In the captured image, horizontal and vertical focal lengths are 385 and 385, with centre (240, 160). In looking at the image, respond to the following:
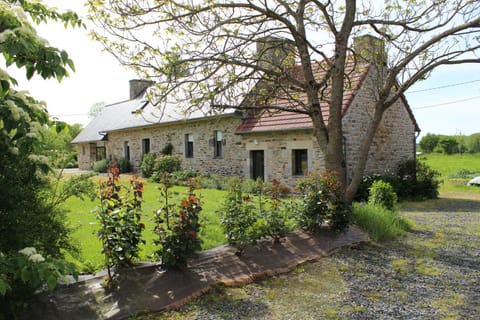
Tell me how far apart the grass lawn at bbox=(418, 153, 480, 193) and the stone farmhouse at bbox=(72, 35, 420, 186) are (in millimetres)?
2095

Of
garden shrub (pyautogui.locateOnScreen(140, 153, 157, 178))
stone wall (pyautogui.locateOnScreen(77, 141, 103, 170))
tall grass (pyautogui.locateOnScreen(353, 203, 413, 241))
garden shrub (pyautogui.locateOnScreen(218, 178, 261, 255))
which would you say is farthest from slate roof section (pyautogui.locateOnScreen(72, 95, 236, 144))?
garden shrub (pyautogui.locateOnScreen(218, 178, 261, 255))

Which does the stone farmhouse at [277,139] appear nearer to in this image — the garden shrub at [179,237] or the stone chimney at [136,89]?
the garden shrub at [179,237]

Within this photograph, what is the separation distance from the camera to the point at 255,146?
1622 centimetres

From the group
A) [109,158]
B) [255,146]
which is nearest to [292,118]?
[255,146]

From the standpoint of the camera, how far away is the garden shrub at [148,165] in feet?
68.2

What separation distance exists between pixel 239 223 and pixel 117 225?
1795 mm

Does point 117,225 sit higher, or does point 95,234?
point 117,225

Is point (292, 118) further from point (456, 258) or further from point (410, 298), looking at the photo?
point (410, 298)

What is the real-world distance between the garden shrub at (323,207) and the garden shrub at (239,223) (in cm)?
122

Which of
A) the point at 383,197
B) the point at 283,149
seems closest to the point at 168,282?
the point at 383,197

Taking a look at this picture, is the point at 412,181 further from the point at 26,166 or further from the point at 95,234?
the point at 26,166

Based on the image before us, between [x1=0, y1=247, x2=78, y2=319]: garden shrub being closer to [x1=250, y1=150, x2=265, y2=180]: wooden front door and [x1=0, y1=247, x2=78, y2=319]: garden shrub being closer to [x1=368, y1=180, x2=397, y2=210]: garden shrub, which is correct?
[x1=368, y1=180, x2=397, y2=210]: garden shrub

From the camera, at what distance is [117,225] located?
433cm

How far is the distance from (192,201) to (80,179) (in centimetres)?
132
